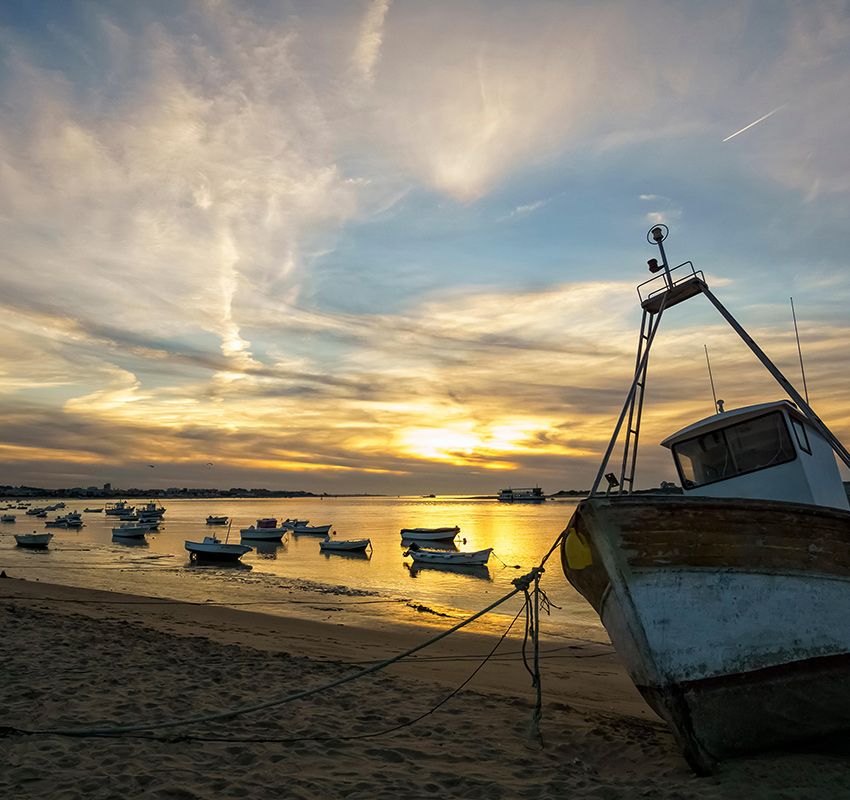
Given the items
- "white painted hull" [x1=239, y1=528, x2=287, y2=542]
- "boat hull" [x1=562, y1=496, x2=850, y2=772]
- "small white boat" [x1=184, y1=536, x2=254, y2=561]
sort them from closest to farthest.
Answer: "boat hull" [x1=562, y1=496, x2=850, y2=772] → "small white boat" [x1=184, y1=536, x2=254, y2=561] → "white painted hull" [x1=239, y1=528, x2=287, y2=542]

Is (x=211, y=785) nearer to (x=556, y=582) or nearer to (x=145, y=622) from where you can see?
(x=145, y=622)

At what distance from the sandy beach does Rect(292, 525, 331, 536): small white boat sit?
64.4 metres

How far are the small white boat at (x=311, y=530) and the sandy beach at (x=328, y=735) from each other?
64.4 m

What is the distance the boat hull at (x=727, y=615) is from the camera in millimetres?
7207

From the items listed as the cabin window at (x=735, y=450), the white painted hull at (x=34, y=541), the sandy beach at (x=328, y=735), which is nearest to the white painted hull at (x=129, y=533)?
the white painted hull at (x=34, y=541)

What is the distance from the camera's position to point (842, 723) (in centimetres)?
770

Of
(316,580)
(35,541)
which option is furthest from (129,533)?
(316,580)

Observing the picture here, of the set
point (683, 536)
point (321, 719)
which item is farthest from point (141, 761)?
point (683, 536)

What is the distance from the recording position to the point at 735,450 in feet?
33.2

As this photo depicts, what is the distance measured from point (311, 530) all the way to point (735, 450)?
74.4m

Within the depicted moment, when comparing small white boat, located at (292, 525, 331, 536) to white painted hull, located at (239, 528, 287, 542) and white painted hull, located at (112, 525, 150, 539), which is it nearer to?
white painted hull, located at (239, 528, 287, 542)

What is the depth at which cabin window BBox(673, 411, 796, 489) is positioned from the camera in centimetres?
972

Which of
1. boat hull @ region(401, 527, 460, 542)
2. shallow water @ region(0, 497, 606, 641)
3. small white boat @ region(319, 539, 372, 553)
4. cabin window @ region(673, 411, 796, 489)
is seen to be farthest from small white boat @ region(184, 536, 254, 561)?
cabin window @ region(673, 411, 796, 489)

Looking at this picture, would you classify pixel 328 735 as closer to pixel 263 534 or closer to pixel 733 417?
pixel 733 417
